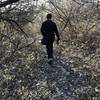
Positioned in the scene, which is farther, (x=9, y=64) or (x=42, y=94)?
(x=9, y=64)

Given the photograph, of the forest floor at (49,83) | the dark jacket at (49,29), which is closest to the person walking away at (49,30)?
the dark jacket at (49,29)

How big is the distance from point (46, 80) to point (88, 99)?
2253 millimetres

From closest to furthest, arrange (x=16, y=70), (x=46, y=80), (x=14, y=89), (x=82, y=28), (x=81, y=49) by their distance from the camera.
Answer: (x=14, y=89), (x=46, y=80), (x=16, y=70), (x=81, y=49), (x=82, y=28)

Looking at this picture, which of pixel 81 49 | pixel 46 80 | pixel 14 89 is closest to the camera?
pixel 14 89

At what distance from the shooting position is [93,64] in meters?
13.6

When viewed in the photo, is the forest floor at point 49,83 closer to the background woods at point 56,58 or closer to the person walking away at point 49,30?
the background woods at point 56,58

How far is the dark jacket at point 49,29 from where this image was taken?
12.6 meters

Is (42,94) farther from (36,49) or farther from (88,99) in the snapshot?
(36,49)

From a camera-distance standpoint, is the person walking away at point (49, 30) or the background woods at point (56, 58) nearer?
the background woods at point (56, 58)

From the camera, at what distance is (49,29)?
41.7ft

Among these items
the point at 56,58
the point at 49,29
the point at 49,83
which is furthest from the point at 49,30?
the point at 56,58

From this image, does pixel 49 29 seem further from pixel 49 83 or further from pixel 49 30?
pixel 49 83

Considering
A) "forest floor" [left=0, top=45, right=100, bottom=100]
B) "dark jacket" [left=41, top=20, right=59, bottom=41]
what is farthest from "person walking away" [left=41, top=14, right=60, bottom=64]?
"forest floor" [left=0, top=45, right=100, bottom=100]

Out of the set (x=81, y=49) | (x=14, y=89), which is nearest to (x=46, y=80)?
(x=14, y=89)
